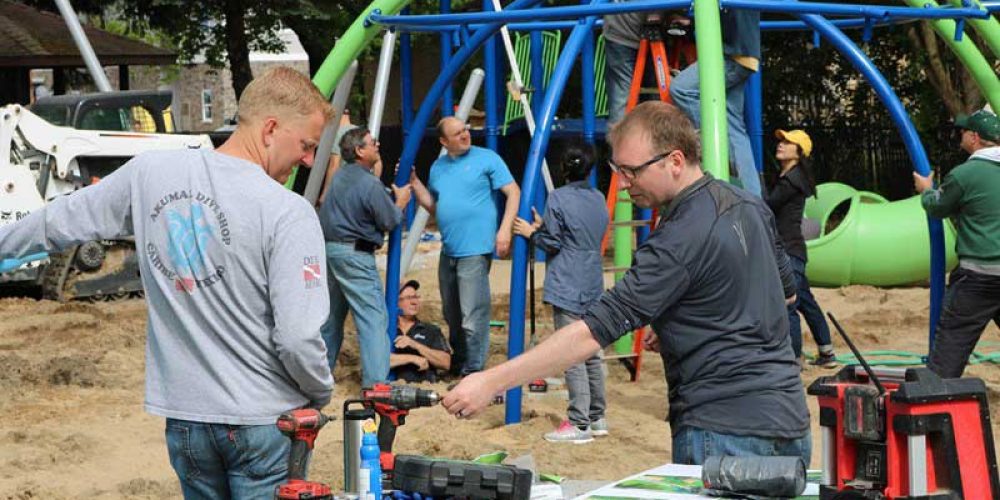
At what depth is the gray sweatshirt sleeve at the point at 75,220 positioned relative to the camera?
372 cm

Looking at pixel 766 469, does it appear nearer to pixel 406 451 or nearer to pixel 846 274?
pixel 406 451

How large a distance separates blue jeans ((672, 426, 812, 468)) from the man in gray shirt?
103 cm

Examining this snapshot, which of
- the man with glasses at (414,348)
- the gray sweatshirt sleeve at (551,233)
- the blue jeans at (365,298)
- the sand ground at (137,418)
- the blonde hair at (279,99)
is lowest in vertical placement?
the sand ground at (137,418)

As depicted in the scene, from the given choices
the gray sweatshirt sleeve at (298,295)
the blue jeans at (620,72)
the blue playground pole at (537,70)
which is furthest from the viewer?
the blue playground pole at (537,70)

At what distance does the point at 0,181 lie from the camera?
46.0 ft

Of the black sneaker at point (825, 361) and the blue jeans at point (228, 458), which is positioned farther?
the black sneaker at point (825, 361)

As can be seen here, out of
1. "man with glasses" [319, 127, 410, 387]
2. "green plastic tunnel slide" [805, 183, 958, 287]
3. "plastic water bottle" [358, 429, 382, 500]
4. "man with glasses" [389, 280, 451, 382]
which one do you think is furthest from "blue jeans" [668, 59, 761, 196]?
"green plastic tunnel slide" [805, 183, 958, 287]

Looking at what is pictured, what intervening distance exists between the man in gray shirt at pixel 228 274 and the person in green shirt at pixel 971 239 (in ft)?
16.4

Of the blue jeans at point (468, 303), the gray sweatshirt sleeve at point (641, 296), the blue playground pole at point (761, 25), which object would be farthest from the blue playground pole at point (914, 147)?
the gray sweatshirt sleeve at point (641, 296)

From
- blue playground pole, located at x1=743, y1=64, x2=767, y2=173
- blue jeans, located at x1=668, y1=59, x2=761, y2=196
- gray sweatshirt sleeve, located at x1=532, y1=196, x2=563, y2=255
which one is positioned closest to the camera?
blue jeans, located at x1=668, y1=59, x2=761, y2=196

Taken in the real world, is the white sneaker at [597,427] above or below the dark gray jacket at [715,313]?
below

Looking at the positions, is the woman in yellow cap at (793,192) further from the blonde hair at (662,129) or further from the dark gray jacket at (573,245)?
the blonde hair at (662,129)

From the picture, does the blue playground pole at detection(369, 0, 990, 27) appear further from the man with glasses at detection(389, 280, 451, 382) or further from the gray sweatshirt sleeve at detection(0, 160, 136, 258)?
the gray sweatshirt sleeve at detection(0, 160, 136, 258)

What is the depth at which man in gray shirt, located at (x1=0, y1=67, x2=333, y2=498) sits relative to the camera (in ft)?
12.1
